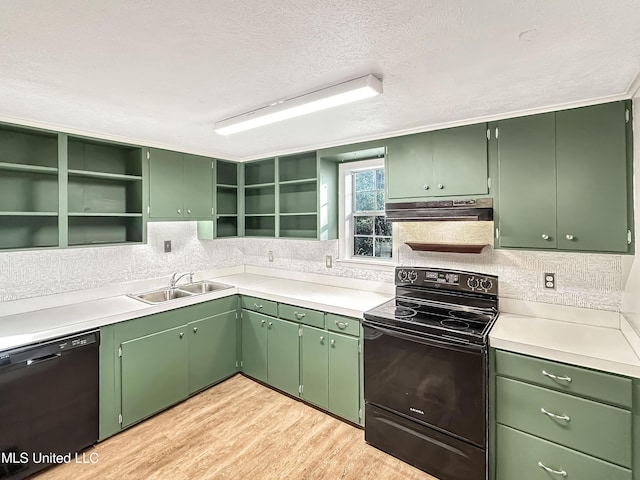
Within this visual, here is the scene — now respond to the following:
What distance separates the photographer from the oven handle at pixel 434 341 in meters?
2.00

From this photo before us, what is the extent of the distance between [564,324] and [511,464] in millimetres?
952

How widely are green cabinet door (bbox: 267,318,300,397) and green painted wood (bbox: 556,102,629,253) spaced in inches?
86.2

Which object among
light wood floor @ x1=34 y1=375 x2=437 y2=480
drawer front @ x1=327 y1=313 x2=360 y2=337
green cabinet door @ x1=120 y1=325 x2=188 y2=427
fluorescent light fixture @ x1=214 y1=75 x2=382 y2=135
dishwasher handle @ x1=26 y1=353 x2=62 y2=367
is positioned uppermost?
fluorescent light fixture @ x1=214 y1=75 x2=382 y2=135

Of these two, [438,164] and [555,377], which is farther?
[438,164]

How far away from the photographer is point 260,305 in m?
3.26

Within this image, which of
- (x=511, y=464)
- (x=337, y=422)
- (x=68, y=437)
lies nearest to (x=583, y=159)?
(x=511, y=464)

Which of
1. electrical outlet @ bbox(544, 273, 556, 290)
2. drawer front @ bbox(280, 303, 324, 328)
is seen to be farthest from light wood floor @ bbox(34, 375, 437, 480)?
electrical outlet @ bbox(544, 273, 556, 290)

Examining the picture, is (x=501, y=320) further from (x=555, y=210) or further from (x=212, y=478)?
(x=212, y=478)

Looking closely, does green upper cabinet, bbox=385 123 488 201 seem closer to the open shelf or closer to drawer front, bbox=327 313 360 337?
drawer front, bbox=327 313 360 337

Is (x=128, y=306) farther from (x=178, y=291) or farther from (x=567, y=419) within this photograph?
(x=567, y=419)

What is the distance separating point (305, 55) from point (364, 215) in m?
2.12

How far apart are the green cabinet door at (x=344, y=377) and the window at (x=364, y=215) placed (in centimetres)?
96

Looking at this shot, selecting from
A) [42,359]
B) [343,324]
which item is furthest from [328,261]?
[42,359]

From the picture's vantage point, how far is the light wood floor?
86.0 inches
